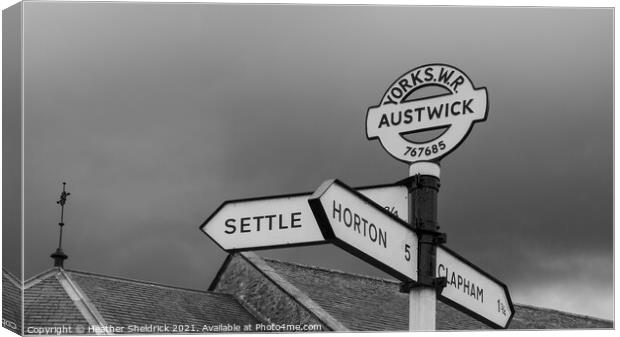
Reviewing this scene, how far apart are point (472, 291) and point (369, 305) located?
34.1 ft

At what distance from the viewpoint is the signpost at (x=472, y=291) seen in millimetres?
6508

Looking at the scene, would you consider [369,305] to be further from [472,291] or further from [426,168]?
[426,168]

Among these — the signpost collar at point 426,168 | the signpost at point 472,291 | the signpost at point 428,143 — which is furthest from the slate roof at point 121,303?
the signpost collar at point 426,168

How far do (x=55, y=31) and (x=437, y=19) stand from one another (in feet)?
11.4

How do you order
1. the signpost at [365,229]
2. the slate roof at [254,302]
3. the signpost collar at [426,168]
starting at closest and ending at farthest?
1. the signpost at [365,229]
2. the signpost collar at [426,168]
3. the slate roof at [254,302]

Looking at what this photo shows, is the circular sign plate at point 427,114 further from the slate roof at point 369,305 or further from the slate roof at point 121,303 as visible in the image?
the slate roof at point 369,305

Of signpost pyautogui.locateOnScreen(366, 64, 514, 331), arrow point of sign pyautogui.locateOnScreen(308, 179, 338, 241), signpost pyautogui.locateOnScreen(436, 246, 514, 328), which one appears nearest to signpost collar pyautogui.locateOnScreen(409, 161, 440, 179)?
signpost pyautogui.locateOnScreen(366, 64, 514, 331)

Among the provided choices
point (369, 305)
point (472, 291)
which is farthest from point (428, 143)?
point (369, 305)

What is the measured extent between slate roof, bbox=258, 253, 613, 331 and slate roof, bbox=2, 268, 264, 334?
50.9 inches

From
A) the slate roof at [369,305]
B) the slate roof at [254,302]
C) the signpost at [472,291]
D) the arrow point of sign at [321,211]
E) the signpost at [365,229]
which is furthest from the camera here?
the slate roof at [369,305]

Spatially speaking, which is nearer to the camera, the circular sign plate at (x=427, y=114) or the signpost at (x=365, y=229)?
the signpost at (x=365, y=229)

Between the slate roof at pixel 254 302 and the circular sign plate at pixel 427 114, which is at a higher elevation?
the slate roof at pixel 254 302

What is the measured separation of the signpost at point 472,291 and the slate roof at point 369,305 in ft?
21.3

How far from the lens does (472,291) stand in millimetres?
6770
